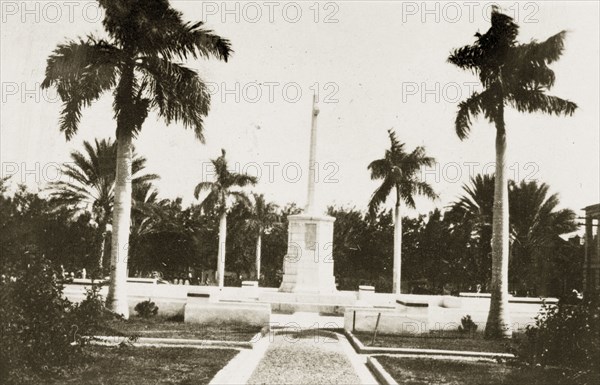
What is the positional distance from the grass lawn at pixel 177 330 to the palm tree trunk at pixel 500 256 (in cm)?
614

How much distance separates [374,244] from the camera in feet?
159

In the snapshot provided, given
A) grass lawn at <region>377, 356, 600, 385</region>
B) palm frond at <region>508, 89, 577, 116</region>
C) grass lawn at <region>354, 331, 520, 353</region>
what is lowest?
grass lawn at <region>354, 331, 520, 353</region>

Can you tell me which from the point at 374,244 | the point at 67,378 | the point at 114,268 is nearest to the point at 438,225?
the point at 374,244

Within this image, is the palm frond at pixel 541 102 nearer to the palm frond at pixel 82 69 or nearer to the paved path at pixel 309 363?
the paved path at pixel 309 363

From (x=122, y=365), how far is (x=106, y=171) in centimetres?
2135

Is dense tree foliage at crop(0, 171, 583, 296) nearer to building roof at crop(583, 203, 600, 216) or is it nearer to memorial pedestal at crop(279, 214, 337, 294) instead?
building roof at crop(583, 203, 600, 216)

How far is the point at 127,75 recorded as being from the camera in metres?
18.1

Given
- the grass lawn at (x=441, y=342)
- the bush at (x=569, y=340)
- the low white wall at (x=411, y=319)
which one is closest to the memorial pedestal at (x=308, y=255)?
the low white wall at (x=411, y=319)

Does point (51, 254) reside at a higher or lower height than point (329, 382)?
higher

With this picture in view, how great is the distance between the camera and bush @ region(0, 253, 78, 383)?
324 inches

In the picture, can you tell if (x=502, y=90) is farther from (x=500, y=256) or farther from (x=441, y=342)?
Result: (x=441, y=342)

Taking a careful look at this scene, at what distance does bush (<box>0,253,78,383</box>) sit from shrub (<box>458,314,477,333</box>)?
12.3m

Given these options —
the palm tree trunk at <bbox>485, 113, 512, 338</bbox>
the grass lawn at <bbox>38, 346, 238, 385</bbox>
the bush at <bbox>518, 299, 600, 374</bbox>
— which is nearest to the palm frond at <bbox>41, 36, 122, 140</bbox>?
the grass lawn at <bbox>38, 346, 238, 385</bbox>

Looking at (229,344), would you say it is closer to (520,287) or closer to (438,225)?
(520,287)
